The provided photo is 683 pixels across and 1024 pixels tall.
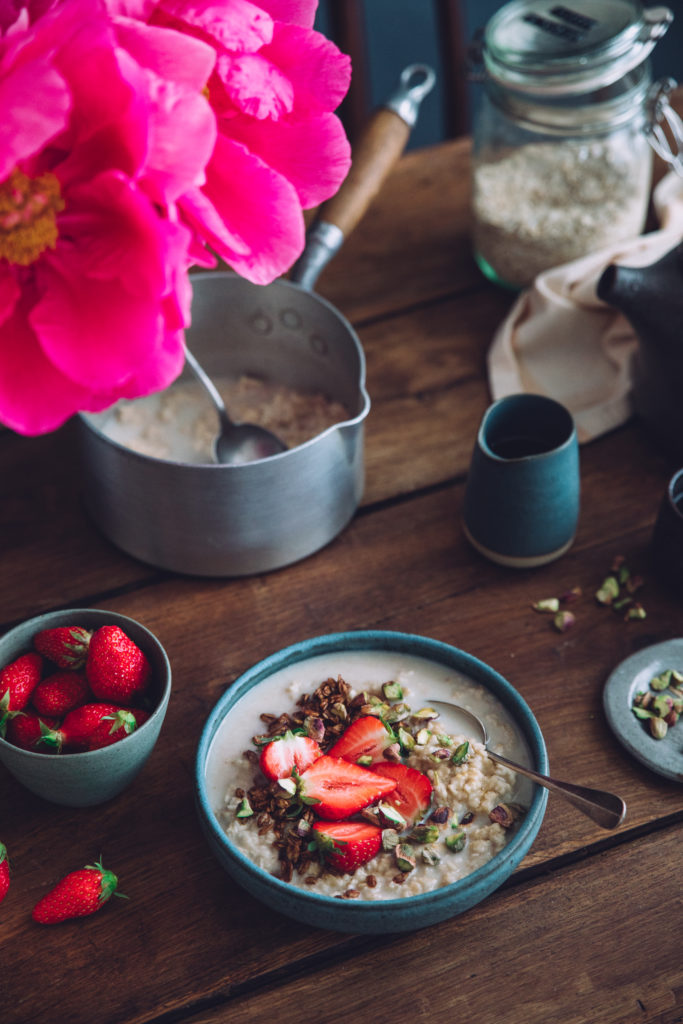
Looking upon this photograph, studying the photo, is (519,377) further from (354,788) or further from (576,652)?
(354,788)

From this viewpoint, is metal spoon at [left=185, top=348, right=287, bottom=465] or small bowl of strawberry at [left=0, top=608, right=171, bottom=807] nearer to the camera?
small bowl of strawberry at [left=0, top=608, right=171, bottom=807]

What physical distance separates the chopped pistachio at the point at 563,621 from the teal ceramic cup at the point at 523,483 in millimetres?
58

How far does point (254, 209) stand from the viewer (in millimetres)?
586

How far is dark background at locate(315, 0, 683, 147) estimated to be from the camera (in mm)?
2672

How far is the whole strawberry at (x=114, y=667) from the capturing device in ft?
2.34

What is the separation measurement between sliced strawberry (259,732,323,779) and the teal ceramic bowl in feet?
0.14

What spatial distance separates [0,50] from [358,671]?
0.48 metres

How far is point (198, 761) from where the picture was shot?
2.31 feet

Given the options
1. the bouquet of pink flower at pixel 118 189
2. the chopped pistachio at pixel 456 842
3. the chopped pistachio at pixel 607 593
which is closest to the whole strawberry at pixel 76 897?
the chopped pistachio at pixel 456 842

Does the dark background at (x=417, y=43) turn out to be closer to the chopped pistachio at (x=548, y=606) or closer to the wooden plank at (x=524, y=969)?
the chopped pistachio at (x=548, y=606)

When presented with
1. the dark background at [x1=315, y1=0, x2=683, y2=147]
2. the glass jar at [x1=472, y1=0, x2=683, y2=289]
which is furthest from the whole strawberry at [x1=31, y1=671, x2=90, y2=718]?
the dark background at [x1=315, y1=0, x2=683, y2=147]

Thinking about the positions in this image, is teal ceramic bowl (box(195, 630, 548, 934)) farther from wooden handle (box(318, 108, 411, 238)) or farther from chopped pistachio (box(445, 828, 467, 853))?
wooden handle (box(318, 108, 411, 238))

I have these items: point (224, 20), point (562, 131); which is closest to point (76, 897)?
point (224, 20)

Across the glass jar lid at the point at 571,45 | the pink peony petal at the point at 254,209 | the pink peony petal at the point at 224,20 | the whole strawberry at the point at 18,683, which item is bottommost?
the whole strawberry at the point at 18,683
